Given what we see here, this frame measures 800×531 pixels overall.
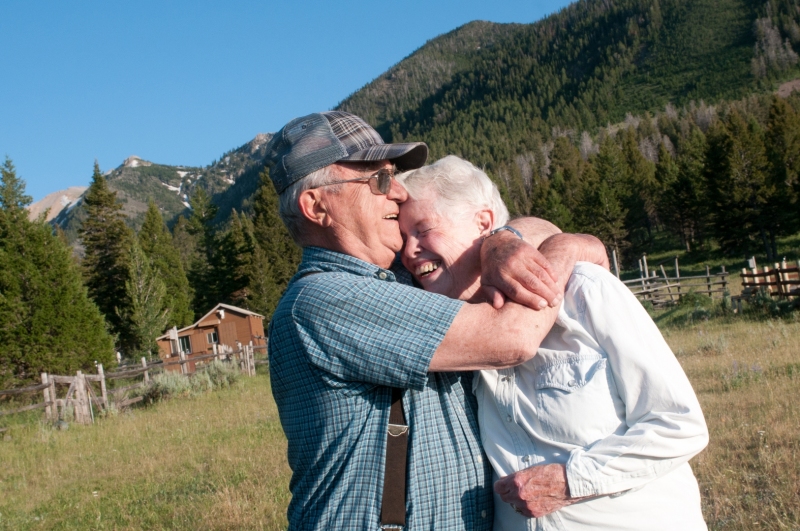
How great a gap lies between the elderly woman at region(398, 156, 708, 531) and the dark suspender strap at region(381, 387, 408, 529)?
269 mm

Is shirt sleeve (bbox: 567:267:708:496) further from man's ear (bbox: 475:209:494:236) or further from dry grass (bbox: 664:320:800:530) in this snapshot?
dry grass (bbox: 664:320:800:530)

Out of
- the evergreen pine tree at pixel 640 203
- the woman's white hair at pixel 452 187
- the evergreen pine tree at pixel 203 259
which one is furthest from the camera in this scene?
the evergreen pine tree at pixel 640 203

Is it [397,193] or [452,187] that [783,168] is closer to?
[452,187]

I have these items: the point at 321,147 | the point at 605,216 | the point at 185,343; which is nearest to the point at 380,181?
the point at 321,147

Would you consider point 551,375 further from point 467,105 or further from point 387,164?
point 467,105

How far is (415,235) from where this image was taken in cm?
217

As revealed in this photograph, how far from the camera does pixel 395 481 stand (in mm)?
1688

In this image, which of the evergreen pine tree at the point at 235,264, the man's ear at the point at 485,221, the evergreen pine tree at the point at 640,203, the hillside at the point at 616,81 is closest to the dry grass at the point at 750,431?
the man's ear at the point at 485,221

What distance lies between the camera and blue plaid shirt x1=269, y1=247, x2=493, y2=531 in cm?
167

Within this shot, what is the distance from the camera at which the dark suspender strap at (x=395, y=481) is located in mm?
1682

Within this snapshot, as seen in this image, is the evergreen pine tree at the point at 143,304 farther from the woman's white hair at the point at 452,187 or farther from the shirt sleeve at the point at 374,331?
the shirt sleeve at the point at 374,331

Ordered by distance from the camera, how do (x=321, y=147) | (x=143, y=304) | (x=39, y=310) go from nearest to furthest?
1. (x=321, y=147)
2. (x=39, y=310)
3. (x=143, y=304)

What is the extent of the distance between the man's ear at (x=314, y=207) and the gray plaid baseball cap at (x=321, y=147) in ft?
0.20

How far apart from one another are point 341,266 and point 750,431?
18.0 ft
